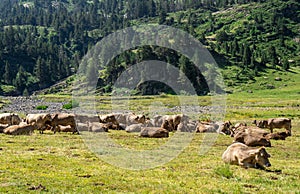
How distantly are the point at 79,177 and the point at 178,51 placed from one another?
181m

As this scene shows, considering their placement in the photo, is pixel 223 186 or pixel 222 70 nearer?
pixel 223 186

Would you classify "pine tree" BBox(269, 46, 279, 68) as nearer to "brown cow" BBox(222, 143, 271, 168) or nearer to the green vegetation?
the green vegetation

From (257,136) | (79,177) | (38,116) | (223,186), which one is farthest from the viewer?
(38,116)

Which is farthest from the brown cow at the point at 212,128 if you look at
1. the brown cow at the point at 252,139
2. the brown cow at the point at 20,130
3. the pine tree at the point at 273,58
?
the pine tree at the point at 273,58

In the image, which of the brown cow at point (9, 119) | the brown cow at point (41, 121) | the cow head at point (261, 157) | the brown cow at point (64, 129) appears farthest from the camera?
the brown cow at point (9, 119)

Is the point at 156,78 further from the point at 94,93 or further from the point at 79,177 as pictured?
the point at 79,177

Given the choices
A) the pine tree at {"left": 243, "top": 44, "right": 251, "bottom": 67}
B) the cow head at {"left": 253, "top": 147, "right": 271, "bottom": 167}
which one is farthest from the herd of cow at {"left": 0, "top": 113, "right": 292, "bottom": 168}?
the pine tree at {"left": 243, "top": 44, "right": 251, "bottom": 67}

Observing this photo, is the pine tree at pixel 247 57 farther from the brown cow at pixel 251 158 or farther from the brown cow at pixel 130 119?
the brown cow at pixel 251 158

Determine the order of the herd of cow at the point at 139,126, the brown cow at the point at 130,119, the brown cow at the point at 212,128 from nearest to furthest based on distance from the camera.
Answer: the herd of cow at the point at 139,126, the brown cow at the point at 212,128, the brown cow at the point at 130,119

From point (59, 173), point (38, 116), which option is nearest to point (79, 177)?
point (59, 173)

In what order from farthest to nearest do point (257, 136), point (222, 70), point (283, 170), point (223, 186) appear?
point (222, 70) < point (257, 136) < point (283, 170) < point (223, 186)

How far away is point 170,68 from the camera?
530 feet

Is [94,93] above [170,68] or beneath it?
beneath

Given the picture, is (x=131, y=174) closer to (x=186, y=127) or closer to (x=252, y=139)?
(x=252, y=139)
